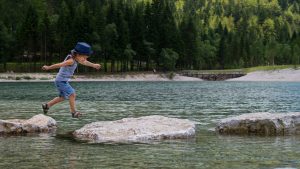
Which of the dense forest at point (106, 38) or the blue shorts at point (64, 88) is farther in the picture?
the dense forest at point (106, 38)

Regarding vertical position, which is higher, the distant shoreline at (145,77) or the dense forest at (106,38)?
the dense forest at (106,38)

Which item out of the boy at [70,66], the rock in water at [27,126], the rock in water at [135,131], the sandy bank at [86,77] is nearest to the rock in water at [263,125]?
the rock in water at [135,131]

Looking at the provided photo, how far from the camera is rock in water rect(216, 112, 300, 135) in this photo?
17.8 m

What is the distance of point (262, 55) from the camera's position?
640 feet

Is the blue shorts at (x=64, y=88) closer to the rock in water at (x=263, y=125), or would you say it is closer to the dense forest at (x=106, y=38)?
the rock in water at (x=263, y=125)

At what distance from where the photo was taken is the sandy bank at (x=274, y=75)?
133 metres

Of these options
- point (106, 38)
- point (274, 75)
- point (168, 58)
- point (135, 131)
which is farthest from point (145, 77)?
point (135, 131)

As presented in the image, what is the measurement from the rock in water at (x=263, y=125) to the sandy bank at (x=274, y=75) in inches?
4610

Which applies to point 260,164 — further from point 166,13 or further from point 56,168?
point 166,13

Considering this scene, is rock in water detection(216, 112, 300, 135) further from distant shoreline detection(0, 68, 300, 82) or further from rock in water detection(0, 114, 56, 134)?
distant shoreline detection(0, 68, 300, 82)

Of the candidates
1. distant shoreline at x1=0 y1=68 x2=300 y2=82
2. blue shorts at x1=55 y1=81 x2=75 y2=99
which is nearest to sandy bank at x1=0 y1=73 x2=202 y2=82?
distant shoreline at x1=0 y1=68 x2=300 y2=82

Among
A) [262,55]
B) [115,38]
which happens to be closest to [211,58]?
[262,55]

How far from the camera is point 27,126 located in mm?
17953

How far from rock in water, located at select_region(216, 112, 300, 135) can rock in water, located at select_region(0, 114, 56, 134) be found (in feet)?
21.0
